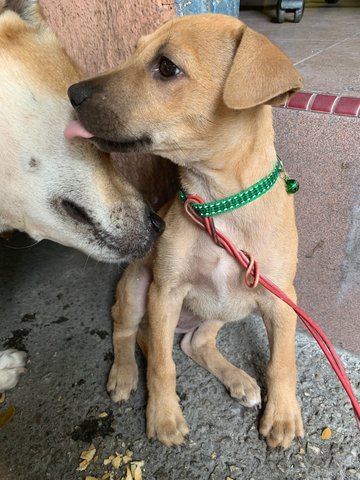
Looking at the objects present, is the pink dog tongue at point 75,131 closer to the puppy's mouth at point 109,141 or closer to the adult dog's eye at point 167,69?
the puppy's mouth at point 109,141

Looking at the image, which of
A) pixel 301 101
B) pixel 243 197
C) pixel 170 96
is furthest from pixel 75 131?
pixel 301 101

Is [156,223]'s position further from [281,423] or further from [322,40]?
[322,40]

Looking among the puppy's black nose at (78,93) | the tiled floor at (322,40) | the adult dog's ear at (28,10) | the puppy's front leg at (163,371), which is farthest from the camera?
the tiled floor at (322,40)

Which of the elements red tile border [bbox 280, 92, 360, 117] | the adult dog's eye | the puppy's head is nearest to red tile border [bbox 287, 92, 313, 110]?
red tile border [bbox 280, 92, 360, 117]

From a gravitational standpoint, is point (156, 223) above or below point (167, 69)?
below

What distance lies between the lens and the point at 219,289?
A: 1.75 metres

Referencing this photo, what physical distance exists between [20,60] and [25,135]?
0.69ft

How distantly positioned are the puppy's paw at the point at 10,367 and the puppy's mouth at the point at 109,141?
1142 millimetres

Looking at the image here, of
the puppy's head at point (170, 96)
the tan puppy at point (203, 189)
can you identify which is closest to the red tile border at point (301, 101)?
the tan puppy at point (203, 189)

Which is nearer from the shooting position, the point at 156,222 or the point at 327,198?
the point at 156,222

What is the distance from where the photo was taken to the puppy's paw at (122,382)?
76.7 inches

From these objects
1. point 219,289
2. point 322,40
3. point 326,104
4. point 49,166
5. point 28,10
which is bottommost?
point 219,289

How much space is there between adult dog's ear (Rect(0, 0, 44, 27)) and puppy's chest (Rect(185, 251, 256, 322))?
937mm

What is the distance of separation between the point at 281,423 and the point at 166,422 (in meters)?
0.41
